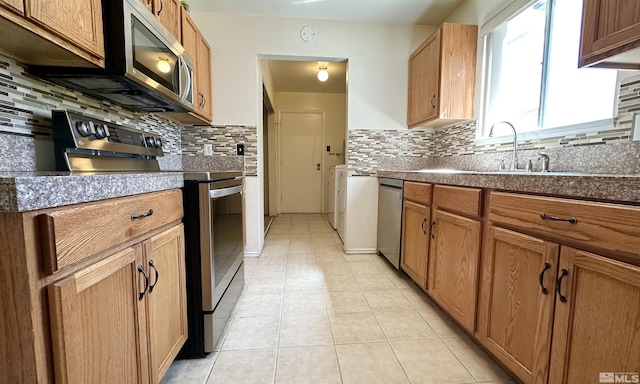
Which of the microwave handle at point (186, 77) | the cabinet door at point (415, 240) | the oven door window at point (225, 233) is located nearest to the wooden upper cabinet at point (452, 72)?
the cabinet door at point (415, 240)

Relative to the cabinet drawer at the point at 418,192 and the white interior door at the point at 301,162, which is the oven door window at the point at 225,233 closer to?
the cabinet drawer at the point at 418,192

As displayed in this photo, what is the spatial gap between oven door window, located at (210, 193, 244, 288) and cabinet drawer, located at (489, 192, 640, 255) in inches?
51.5

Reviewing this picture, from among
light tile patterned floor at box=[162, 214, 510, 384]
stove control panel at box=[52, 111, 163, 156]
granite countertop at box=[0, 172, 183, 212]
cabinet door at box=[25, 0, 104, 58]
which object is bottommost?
light tile patterned floor at box=[162, 214, 510, 384]

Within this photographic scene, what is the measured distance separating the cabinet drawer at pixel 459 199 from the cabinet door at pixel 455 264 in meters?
0.04

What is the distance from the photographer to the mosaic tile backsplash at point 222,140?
258cm

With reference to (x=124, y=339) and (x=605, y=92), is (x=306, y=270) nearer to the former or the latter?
(x=124, y=339)

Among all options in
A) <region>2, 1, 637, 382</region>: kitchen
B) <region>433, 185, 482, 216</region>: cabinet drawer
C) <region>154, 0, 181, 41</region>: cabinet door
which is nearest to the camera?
<region>433, 185, 482, 216</region>: cabinet drawer

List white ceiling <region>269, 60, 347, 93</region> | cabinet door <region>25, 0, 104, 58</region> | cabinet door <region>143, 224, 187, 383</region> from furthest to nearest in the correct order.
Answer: white ceiling <region>269, 60, 347, 93</region> → cabinet door <region>143, 224, 187, 383</region> → cabinet door <region>25, 0, 104, 58</region>

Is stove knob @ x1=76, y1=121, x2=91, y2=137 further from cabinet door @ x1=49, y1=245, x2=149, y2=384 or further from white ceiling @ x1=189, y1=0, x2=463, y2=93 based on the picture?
white ceiling @ x1=189, y1=0, x2=463, y2=93

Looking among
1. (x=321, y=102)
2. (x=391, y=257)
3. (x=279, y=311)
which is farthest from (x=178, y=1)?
(x=321, y=102)

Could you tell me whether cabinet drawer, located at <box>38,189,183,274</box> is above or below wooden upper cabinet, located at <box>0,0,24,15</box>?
below

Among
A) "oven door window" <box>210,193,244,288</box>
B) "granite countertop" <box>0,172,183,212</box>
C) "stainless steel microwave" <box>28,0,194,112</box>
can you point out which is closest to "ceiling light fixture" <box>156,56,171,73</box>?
"stainless steel microwave" <box>28,0,194,112</box>

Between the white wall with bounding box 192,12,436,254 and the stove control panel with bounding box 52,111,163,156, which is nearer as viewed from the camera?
the stove control panel with bounding box 52,111,163,156

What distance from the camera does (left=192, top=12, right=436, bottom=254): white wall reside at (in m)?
2.54
